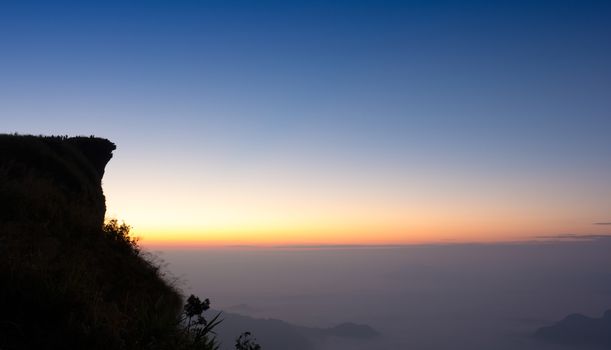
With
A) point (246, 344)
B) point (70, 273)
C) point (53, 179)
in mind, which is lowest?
point (246, 344)

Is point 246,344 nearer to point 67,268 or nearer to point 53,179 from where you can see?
point 67,268

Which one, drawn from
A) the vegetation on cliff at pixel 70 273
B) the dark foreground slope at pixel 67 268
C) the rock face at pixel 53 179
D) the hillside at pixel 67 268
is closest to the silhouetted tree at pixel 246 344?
the vegetation on cliff at pixel 70 273

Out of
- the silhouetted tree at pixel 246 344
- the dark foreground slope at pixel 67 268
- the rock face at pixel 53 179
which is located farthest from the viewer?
the rock face at pixel 53 179

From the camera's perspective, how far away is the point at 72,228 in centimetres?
1135

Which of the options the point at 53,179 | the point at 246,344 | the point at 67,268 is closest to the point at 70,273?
the point at 67,268

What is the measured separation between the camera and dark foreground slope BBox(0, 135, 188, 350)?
579 cm

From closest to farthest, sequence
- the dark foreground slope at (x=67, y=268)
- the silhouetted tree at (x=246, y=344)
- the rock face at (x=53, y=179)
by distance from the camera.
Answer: the dark foreground slope at (x=67, y=268) < the silhouetted tree at (x=246, y=344) < the rock face at (x=53, y=179)

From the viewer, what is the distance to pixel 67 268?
7.41 meters

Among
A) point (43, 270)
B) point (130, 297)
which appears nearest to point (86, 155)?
point (130, 297)

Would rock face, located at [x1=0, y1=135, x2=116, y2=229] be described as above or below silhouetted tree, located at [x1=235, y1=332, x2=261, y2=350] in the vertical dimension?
above

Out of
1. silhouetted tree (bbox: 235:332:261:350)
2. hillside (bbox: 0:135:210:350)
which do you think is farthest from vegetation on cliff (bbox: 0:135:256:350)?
silhouetted tree (bbox: 235:332:261:350)

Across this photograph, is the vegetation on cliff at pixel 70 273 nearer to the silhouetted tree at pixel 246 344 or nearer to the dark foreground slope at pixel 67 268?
the dark foreground slope at pixel 67 268

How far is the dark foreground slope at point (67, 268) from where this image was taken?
579cm

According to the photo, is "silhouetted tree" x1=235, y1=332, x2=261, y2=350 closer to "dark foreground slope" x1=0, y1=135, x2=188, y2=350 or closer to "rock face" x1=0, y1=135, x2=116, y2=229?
"dark foreground slope" x1=0, y1=135, x2=188, y2=350
